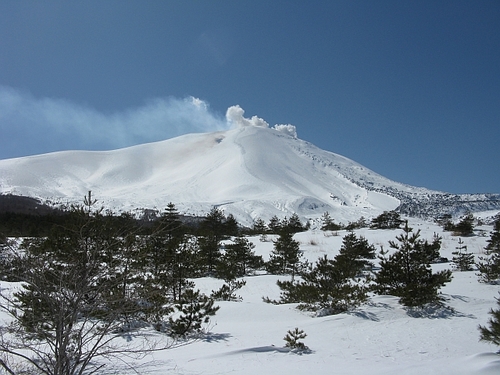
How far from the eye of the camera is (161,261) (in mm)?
12312

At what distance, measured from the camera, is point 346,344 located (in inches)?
275

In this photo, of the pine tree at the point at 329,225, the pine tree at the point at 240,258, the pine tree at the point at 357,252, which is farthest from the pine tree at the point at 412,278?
the pine tree at the point at 329,225

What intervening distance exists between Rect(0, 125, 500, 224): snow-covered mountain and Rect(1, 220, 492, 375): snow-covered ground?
224ft

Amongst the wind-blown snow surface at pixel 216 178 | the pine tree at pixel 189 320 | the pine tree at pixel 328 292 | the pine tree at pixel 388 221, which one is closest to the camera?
the pine tree at pixel 189 320

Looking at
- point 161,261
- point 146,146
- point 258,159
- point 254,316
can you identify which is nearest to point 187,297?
point 254,316

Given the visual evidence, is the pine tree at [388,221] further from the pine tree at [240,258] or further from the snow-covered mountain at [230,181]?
the snow-covered mountain at [230,181]

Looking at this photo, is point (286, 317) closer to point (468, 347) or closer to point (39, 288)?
point (468, 347)

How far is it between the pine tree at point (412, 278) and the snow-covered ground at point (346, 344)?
39 centimetres

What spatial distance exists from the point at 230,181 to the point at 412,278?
117141 millimetres

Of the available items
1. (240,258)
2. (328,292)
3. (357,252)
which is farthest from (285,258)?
(328,292)

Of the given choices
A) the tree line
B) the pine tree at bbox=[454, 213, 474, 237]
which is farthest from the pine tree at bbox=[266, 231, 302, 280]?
the pine tree at bbox=[454, 213, 474, 237]

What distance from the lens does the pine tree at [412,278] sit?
30.0 feet

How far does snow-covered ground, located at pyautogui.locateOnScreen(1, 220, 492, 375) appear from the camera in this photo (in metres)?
5.27

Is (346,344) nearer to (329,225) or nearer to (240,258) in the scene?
(240,258)
